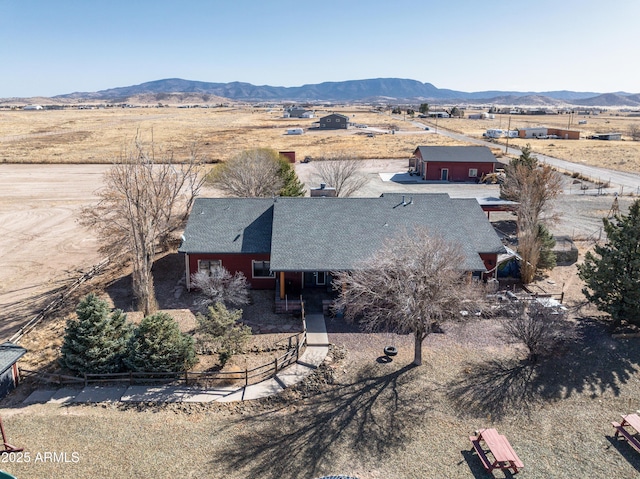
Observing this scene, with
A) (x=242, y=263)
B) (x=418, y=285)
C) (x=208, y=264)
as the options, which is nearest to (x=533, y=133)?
(x=242, y=263)

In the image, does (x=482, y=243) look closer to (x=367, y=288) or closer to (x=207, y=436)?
(x=367, y=288)

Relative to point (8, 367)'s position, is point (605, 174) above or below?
above

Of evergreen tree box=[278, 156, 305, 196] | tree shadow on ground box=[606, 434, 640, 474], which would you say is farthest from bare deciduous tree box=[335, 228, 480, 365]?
evergreen tree box=[278, 156, 305, 196]

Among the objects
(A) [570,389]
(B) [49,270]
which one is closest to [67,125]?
(B) [49,270]

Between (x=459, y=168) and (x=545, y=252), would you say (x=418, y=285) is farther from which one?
(x=459, y=168)

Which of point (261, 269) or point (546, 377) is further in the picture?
point (261, 269)
